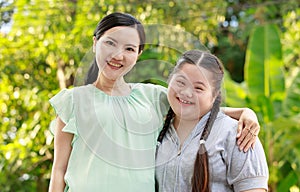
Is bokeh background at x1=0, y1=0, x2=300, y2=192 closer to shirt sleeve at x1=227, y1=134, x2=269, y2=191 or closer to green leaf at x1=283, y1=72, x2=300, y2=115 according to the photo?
green leaf at x1=283, y1=72, x2=300, y2=115

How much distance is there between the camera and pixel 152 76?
164 centimetres

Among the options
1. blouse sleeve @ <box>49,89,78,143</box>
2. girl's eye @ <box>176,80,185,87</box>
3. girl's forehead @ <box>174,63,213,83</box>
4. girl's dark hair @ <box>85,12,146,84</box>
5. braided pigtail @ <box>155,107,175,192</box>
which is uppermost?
girl's dark hair @ <box>85,12,146,84</box>

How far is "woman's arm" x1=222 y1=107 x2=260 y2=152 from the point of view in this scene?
1.43 metres

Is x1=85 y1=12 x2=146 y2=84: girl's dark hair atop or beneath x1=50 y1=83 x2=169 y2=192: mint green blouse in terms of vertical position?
atop

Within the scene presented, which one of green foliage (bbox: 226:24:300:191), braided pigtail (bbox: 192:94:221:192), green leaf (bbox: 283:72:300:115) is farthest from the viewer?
green leaf (bbox: 283:72:300:115)

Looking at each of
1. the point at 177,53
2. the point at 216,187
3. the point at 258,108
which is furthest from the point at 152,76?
the point at 258,108

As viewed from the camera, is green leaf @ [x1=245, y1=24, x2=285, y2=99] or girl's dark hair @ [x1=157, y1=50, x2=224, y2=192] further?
green leaf @ [x1=245, y1=24, x2=285, y2=99]

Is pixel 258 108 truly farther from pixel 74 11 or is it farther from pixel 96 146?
pixel 96 146

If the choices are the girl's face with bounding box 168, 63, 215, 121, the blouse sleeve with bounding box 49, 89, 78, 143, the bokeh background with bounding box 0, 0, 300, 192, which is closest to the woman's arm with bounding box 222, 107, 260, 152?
the girl's face with bounding box 168, 63, 215, 121

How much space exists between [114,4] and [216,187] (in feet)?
9.81

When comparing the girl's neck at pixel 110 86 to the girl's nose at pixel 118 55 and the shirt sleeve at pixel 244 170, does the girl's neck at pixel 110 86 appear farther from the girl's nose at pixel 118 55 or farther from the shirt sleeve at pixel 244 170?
the shirt sleeve at pixel 244 170

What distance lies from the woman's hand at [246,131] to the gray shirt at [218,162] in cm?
1

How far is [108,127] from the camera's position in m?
1.47

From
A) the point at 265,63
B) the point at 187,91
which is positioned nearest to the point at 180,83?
the point at 187,91
